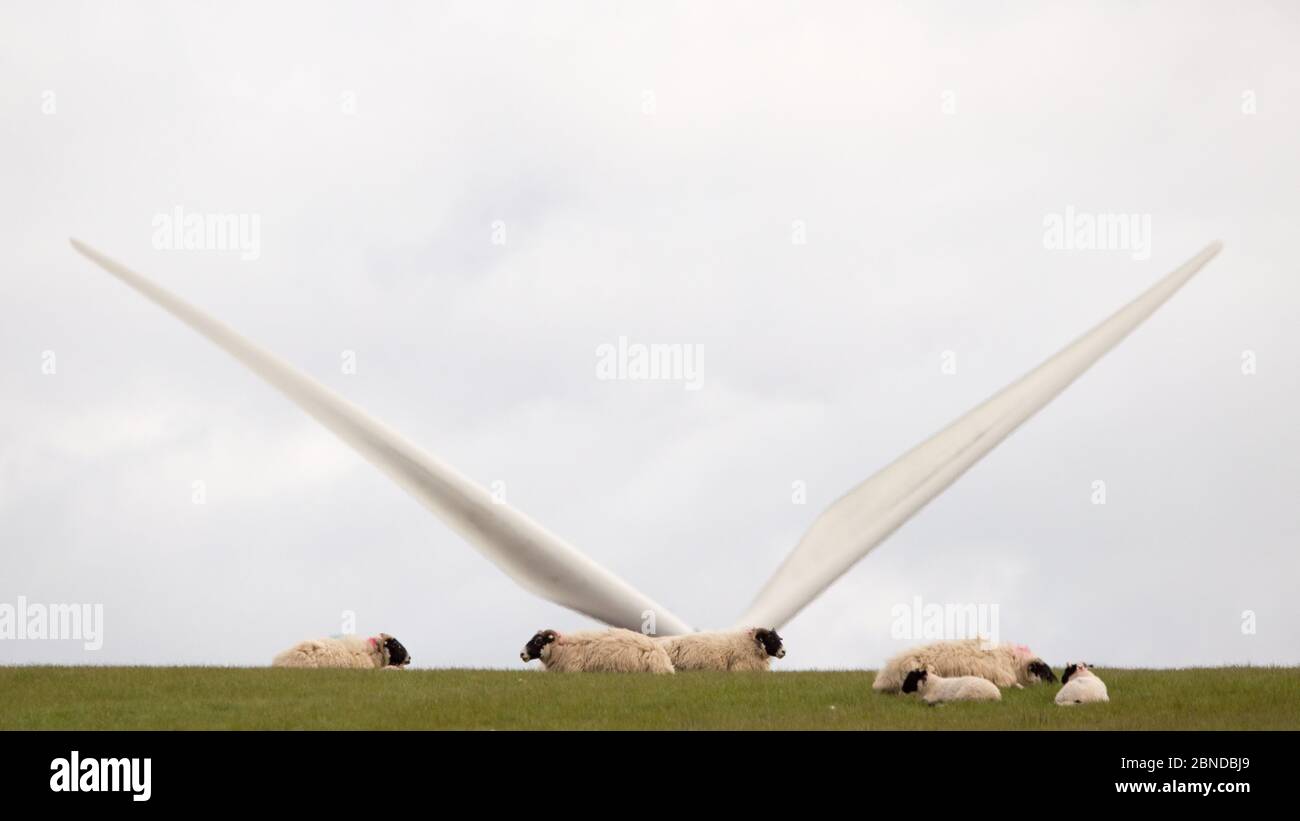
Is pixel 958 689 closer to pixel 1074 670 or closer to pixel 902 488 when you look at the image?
pixel 1074 670

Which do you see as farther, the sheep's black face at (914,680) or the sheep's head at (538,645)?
the sheep's head at (538,645)

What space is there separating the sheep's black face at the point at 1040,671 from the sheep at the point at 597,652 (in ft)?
17.2

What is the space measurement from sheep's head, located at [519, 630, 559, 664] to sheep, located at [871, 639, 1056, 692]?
557cm

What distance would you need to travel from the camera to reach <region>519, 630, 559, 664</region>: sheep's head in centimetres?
2581

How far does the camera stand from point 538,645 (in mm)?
25812

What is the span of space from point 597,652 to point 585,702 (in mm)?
5127

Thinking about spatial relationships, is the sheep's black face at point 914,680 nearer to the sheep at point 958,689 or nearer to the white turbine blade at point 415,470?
the sheep at point 958,689

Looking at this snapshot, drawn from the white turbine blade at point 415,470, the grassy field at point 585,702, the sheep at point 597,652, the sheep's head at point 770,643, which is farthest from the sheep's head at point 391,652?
the sheep's head at point 770,643

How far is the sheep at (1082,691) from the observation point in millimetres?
20312

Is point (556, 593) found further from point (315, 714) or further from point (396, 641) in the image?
point (315, 714)

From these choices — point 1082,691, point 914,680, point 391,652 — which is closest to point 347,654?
point 391,652

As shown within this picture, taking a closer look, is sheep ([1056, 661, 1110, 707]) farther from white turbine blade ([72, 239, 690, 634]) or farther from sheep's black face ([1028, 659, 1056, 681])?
white turbine blade ([72, 239, 690, 634])

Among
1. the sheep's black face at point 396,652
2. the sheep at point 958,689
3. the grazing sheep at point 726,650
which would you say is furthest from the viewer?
the sheep's black face at point 396,652

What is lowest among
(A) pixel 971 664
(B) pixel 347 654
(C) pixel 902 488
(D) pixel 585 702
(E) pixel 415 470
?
(D) pixel 585 702
